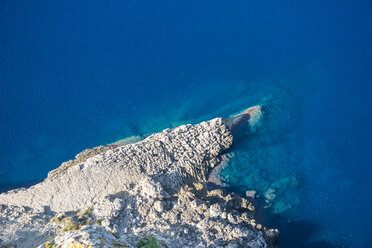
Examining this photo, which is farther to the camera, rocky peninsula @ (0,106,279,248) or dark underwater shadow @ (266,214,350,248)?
dark underwater shadow @ (266,214,350,248)

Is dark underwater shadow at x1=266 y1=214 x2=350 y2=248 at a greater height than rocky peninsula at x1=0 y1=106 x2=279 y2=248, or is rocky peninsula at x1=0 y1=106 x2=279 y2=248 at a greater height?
rocky peninsula at x1=0 y1=106 x2=279 y2=248

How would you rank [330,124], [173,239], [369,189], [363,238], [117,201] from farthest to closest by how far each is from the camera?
[330,124], [369,189], [363,238], [117,201], [173,239]

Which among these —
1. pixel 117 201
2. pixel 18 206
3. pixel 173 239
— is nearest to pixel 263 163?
pixel 173 239

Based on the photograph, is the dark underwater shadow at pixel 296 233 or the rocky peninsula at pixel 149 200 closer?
the rocky peninsula at pixel 149 200

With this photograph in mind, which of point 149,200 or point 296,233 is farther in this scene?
point 296,233

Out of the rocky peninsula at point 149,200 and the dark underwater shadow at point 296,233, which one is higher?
the rocky peninsula at point 149,200

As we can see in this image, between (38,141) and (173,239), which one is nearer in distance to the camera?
(173,239)

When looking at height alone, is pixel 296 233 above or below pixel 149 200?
below

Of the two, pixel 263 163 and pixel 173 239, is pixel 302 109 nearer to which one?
pixel 263 163
